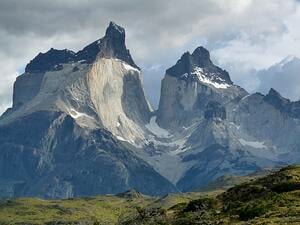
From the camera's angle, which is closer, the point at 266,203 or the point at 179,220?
the point at 266,203

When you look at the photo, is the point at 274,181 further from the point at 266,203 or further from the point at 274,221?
the point at 274,221

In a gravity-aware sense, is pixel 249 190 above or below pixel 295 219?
above

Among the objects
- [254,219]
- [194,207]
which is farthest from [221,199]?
[254,219]

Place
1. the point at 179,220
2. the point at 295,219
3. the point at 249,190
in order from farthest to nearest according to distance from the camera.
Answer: the point at 249,190, the point at 179,220, the point at 295,219

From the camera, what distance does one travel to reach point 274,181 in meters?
131

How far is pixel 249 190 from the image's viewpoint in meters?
130

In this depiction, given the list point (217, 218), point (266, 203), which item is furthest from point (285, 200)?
point (217, 218)

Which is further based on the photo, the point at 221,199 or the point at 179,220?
the point at 221,199

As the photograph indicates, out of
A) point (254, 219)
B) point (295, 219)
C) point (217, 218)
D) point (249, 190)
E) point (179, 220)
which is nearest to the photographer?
point (295, 219)

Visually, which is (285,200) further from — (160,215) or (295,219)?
(160,215)

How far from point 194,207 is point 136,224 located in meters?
11.3

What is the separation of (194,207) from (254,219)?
127ft

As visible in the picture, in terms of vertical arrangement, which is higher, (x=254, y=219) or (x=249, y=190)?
(x=249, y=190)

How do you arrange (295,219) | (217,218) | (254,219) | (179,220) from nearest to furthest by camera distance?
1. (295,219)
2. (254,219)
3. (217,218)
4. (179,220)
